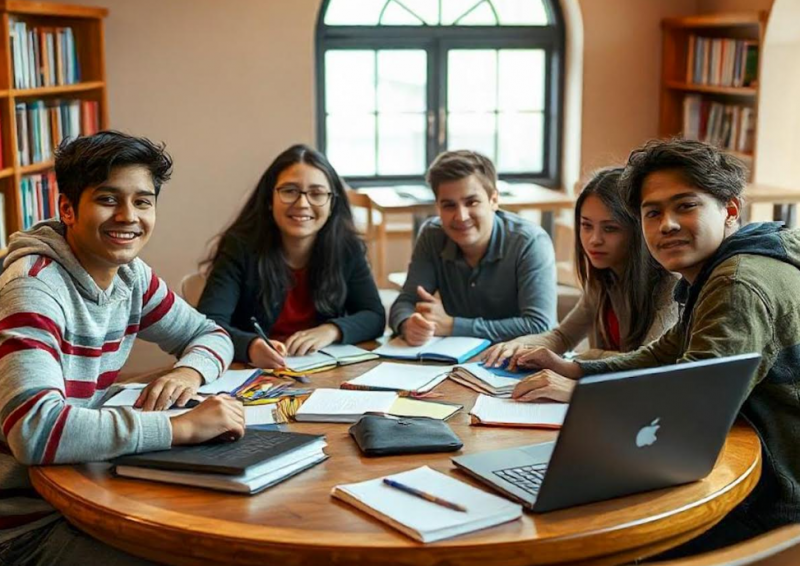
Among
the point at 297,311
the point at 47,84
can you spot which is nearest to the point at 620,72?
the point at 47,84

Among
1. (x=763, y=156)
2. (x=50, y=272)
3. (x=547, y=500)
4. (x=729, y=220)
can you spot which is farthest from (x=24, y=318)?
(x=763, y=156)

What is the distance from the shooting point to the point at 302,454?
1768mm

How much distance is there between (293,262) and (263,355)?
53cm

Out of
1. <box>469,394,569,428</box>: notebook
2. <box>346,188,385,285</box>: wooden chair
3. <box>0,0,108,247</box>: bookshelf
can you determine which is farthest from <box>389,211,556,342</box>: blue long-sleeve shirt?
<box>0,0,108,247</box>: bookshelf

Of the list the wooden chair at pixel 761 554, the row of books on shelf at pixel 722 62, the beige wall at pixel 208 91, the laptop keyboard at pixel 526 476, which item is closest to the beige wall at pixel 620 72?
the beige wall at pixel 208 91

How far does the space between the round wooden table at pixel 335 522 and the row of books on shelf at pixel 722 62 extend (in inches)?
146

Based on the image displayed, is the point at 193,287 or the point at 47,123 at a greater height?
the point at 47,123

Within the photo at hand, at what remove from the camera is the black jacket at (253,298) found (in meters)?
2.86

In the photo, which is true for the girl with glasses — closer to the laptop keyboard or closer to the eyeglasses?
the eyeglasses

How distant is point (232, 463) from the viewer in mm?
1670

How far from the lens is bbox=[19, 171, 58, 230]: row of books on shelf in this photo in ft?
14.7

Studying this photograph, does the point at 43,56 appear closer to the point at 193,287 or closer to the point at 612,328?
the point at 193,287

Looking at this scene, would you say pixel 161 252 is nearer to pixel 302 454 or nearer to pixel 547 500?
pixel 302 454

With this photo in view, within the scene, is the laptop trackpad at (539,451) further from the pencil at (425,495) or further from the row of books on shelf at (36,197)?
the row of books on shelf at (36,197)
